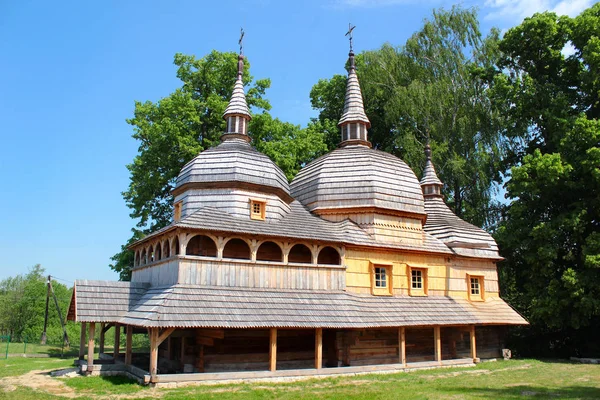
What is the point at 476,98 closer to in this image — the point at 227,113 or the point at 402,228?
the point at 402,228

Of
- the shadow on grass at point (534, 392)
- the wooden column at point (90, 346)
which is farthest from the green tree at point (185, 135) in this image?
the shadow on grass at point (534, 392)

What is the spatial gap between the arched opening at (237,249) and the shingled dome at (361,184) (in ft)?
15.0

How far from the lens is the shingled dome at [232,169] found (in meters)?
19.2

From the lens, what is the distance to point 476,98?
34.8m

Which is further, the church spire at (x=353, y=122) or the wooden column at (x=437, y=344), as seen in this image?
the church spire at (x=353, y=122)

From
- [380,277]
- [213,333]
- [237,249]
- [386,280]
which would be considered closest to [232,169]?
[237,249]

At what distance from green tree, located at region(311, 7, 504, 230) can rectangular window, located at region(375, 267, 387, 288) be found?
1362 cm

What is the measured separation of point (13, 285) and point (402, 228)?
65.2 meters

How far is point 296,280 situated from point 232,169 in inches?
194

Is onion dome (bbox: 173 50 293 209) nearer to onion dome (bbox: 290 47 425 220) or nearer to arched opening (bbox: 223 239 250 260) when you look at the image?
onion dome (bbox: 290 47 425 220)

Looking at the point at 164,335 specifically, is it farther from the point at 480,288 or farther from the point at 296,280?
the point at 480,288

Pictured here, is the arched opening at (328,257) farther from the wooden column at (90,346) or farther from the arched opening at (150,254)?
the wooden column at (90,346)

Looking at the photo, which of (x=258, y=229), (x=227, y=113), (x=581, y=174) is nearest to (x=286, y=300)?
(x=258, y=229)

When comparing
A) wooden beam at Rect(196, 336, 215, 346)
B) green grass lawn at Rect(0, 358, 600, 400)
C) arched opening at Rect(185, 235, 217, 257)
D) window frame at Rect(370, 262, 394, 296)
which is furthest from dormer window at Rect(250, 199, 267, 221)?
green grass lawn at Rect(0, 358, 600, 400)
